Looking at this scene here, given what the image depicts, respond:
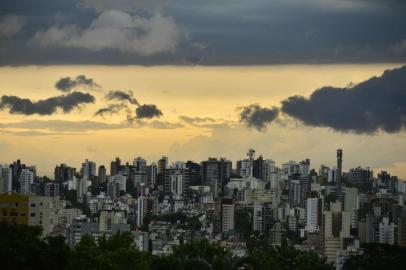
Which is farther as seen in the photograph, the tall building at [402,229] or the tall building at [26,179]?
the tall building at [26,179]

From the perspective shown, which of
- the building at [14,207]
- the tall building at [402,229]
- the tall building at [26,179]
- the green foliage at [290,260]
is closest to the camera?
the green foliage at [290,260]

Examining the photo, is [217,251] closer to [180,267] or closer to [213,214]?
[180,267]

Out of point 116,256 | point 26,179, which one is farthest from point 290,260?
point 26,179

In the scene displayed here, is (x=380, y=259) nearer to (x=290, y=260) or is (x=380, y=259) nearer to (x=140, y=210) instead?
(x=290, y=260)

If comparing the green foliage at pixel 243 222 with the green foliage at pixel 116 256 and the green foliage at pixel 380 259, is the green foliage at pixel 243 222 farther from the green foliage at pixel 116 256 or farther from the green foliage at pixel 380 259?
the green foliage at pixel 116 256

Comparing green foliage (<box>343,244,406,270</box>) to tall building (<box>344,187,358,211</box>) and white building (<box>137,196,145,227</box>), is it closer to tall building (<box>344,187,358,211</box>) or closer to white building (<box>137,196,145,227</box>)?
white building (<box>137,196,145,227</box>)

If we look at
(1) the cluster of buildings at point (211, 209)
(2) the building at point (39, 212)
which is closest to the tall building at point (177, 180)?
(1) the cluster of buildings at point (211, 209)
